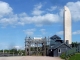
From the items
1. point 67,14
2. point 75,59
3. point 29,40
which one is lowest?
point 75,59

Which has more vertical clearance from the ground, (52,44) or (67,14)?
(67,14)

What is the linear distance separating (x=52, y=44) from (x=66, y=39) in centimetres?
592

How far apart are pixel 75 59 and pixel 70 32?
31630mm

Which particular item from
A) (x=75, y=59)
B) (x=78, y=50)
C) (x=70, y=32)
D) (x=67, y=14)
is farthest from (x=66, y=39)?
(x=75, y=59)

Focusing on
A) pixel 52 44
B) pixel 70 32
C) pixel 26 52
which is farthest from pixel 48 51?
pixel 70 32

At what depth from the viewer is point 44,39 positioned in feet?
185

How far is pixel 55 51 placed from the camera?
51.2 metres

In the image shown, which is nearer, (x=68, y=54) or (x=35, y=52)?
(x=68, y=54)

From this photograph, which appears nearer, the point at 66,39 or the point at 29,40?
the point at 29,40

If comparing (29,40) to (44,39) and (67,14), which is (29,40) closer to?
(44,39)

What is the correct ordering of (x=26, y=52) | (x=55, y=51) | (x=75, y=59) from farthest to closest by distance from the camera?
1. (x=26, y=52)
2. (x=55, y=51)
3. (x=75, y=59)

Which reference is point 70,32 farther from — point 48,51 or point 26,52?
point 26,52

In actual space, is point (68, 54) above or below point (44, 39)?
below

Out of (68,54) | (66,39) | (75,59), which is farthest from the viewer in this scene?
(66,39)
